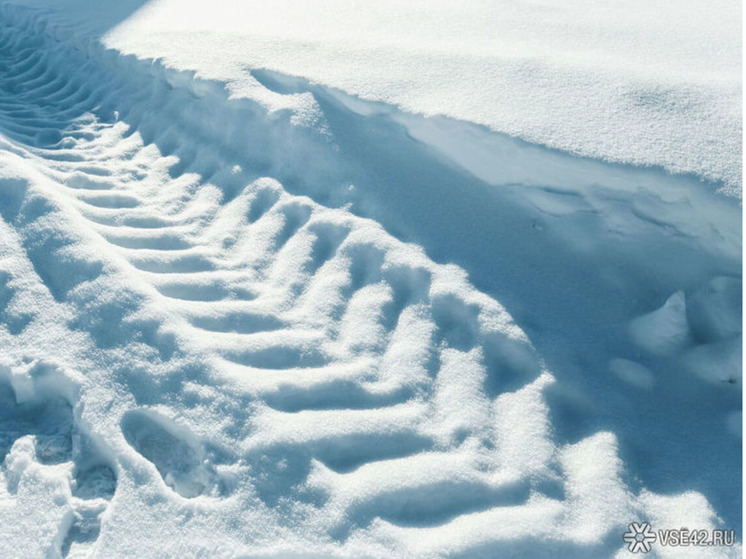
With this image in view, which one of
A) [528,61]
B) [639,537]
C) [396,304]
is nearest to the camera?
[639,537]

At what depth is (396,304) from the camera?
159cm

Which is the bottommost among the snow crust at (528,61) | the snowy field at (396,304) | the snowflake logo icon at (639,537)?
the snowflake logo icon at (639,537)

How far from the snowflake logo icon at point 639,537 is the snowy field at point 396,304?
0.08 feet

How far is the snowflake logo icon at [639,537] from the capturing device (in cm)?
113

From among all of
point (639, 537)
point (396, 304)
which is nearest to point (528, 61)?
point (396, 304)

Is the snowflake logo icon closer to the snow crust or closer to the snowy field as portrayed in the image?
the snowy field

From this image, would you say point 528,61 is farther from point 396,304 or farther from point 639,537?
point 639,537

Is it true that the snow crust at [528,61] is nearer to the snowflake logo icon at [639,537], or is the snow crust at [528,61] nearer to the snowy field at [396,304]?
the snowy field at [396,304]

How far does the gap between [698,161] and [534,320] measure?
0.52 metres

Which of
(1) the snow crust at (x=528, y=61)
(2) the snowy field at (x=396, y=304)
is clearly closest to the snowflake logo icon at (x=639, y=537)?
(2) the snowy field at (x=396, y=304)

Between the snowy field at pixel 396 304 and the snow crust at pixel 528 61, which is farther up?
the snow crust at pixel 528 61

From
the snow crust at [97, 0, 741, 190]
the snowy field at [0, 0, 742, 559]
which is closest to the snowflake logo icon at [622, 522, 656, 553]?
the snowy field at [0, 0, 742, 559]

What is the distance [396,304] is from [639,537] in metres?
0.72

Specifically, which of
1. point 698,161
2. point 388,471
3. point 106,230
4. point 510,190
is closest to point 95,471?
point 388,471
